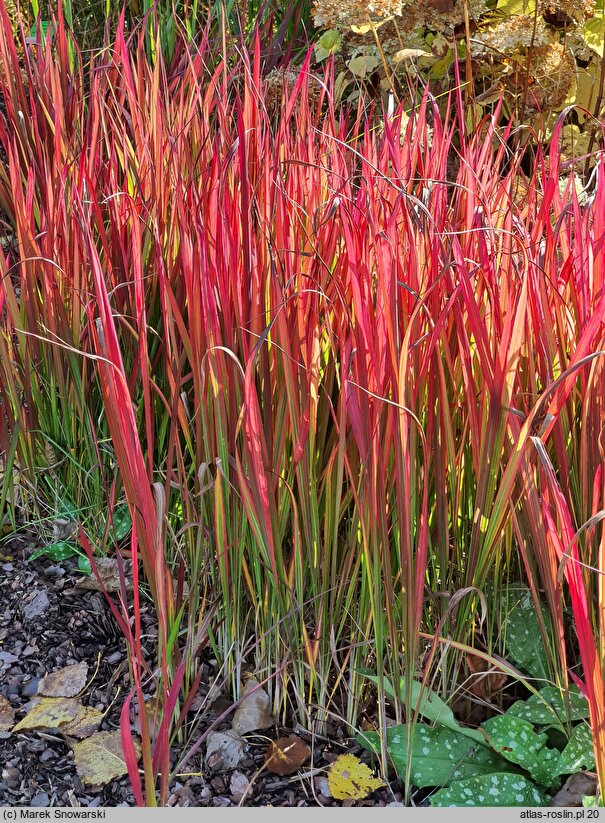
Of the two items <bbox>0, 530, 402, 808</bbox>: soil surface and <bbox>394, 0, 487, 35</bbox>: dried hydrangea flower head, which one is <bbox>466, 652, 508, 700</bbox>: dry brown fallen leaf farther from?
<bbox>394, 0, 487, 35</bbox>: dried hydrangea flower head

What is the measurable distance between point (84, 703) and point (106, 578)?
0.82 ft

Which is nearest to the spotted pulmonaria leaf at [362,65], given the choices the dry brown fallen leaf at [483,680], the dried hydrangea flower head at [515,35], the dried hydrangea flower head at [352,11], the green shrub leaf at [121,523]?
the dried hydrangea flower head at [352,11]

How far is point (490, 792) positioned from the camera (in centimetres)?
96

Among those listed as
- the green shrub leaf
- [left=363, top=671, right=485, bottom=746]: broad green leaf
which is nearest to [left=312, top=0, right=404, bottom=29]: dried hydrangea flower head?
the green shrub leaf

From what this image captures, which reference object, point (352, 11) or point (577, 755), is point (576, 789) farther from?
point (352, 11)

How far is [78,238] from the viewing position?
50.9 inches

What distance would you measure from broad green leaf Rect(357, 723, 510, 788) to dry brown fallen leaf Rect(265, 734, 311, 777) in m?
0.09

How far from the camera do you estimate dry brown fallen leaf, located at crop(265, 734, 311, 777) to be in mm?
1045

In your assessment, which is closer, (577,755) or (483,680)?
(577,755)

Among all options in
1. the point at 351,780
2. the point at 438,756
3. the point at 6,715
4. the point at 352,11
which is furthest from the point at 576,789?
the point at 352,11

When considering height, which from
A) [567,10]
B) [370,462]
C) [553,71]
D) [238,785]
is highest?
[567,10]

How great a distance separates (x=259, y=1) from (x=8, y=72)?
1.44m

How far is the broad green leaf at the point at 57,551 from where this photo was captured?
1.35 m

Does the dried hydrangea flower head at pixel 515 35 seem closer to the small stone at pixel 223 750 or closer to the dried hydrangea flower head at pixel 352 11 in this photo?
the dried hydrangea flower head at pixel 352 11
